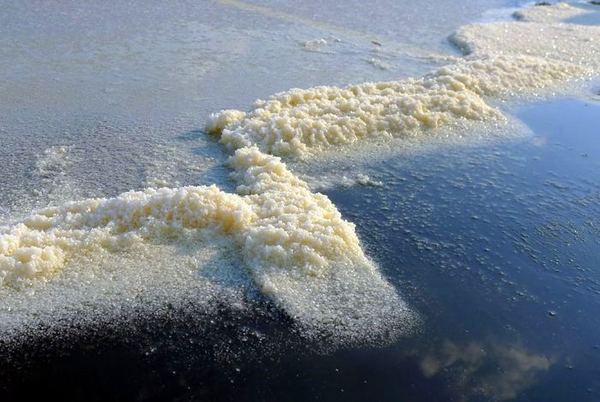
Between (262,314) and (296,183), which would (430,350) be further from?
(296,183)

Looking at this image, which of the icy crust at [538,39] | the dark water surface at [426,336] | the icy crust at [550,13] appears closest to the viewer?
the dark water surface at [426,336]

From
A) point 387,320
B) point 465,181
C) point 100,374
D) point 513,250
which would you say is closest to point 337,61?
point 465,181

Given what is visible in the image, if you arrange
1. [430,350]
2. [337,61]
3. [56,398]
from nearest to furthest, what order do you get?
[56,398] < [430,350] < [337,61]

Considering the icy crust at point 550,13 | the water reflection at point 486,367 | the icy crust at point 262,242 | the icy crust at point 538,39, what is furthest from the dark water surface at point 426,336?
the icy crust at point 550,13

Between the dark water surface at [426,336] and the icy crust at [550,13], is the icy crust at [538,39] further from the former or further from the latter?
the dark water surface at [426,336]

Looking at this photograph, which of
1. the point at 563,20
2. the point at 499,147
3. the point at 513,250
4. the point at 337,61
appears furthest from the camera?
the point at 563,20

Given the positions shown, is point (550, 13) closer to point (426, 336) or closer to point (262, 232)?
point (262, 232)

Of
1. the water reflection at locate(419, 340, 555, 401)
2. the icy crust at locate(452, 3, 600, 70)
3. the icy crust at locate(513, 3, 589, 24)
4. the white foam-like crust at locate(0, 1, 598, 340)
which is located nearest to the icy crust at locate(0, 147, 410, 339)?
the white foam-like crust at locate(0, 1, 598, 340)
